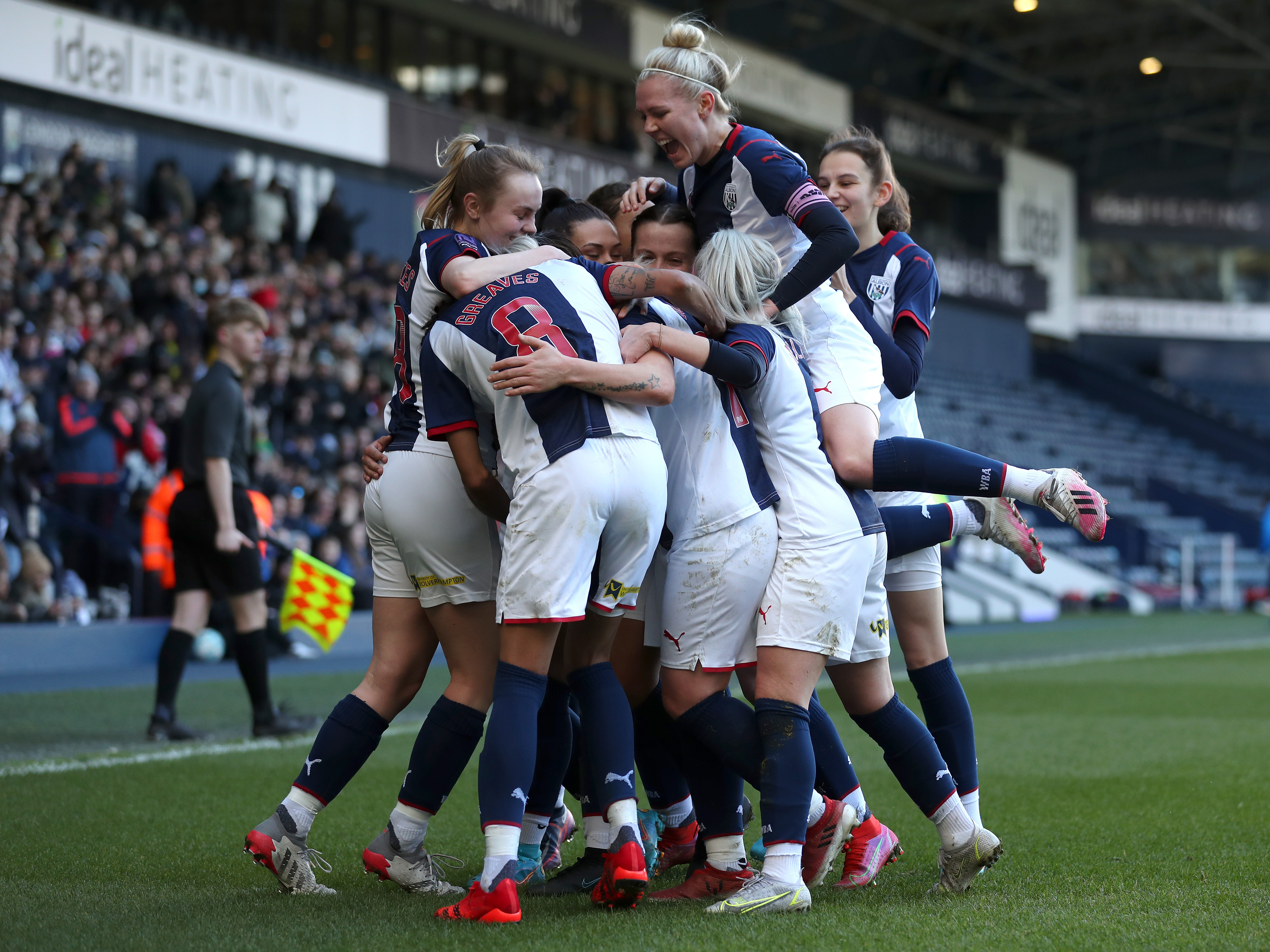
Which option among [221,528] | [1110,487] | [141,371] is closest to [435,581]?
[221,528]

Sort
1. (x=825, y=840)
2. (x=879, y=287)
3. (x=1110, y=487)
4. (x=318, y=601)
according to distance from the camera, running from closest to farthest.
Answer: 1. (x=825, y=840)
2. (x=879, y=287)
3. (x=318, y=601)
4. (x=1110, y=487)

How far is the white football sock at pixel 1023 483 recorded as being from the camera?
11.4ft

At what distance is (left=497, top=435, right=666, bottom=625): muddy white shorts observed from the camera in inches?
119

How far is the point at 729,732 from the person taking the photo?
325 cm

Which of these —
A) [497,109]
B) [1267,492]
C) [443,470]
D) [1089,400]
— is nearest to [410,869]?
[443,470]

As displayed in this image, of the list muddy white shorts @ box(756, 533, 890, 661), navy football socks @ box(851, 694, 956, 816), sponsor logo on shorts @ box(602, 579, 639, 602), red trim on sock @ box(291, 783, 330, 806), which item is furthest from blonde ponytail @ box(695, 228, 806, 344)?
red trim on sock @ box(291, 783, 330, 806)

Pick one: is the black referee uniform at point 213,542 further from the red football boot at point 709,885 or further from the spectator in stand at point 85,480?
the spectator in stand at point 85,480

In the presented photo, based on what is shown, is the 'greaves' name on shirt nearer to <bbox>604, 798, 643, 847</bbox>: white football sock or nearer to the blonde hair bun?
the blonde hair bun

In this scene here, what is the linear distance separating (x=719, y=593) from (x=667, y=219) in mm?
1001

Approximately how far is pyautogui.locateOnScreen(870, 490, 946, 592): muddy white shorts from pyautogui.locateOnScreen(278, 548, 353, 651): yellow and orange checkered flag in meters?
4.58

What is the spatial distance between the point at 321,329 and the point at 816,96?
47.8 ft

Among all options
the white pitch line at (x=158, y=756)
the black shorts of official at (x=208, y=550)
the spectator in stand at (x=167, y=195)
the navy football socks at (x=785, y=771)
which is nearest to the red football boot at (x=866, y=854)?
the navy football socks at (x=785, y=771)

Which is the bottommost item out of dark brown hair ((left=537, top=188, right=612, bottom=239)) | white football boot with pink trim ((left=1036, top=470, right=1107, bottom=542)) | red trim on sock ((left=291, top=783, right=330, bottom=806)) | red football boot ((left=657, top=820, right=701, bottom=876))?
red football boot ((left=657, top=820, right=701, bottom=876))

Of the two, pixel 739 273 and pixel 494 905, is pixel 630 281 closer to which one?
pixel 739 273
